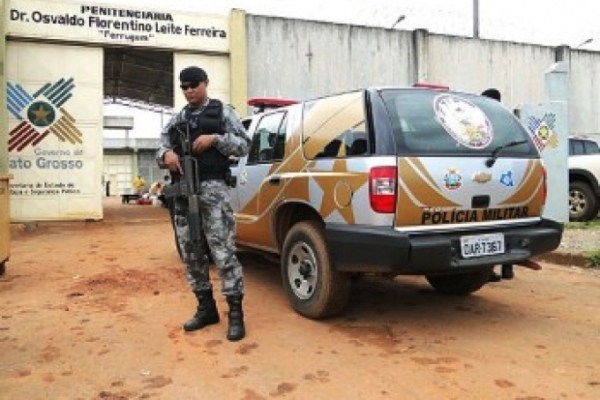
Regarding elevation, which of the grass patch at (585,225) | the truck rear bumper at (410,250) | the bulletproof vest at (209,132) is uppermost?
the bulletproof vest at (209,132)

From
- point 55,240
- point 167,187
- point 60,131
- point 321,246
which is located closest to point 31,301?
point 167,187

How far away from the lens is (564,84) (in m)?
9.05

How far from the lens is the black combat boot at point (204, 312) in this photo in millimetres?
4086

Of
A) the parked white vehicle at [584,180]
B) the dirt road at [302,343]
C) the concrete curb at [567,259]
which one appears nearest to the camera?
the dirt road at [302,343]

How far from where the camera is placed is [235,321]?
3906mm

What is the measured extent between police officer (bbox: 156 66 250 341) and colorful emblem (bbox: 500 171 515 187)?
177cm

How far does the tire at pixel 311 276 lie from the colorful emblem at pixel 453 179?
0.95 m

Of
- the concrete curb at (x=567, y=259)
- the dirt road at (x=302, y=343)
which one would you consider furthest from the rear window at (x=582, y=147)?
the dirt road at (x=302, y=343)

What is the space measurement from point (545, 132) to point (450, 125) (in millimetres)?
5559

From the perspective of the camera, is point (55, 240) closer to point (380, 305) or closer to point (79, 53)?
point (79, 53)

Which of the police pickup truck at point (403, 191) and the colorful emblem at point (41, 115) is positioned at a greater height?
the colorful emblem at point (41, 115)

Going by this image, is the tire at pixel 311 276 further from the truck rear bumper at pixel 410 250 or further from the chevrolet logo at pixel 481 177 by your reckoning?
the chevrolet logo at pixel 481 177

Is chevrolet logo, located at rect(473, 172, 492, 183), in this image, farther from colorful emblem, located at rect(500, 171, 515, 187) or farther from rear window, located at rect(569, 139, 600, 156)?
rear window, located at rect(569, 139, 600, 156)

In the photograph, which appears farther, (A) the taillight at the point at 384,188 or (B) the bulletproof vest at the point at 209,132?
(B) the bulletproof vest at the point at 209,132
